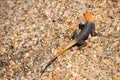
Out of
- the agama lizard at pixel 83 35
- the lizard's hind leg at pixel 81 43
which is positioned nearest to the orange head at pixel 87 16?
the agama lizard at pixel 83 35

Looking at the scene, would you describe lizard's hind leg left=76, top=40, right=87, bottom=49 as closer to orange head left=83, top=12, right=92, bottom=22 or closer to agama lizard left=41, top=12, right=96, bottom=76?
agama lizard left=41, top=12, right=96, bottom=76

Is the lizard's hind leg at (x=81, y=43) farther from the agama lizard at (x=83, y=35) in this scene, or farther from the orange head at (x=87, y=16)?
the orange head at (x=87, y=16)

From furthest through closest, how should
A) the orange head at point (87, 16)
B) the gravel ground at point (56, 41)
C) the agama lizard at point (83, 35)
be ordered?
the orange head at point (87, 16), the agama lizard at point (83, 35), the gravel ground at point (56, 41)

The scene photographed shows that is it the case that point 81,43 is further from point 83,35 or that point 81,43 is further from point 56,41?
point 56,41

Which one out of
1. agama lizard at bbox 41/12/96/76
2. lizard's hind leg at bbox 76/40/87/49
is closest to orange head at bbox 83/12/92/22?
agama lizard at bbox 41/12/96/76

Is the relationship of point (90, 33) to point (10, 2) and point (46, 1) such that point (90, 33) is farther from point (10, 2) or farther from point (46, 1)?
point (10, 2)

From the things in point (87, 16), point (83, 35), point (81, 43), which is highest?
point (87, 16)

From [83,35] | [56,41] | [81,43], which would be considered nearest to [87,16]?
[83,35]

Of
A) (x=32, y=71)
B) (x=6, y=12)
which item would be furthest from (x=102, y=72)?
(x=6, y=12)
